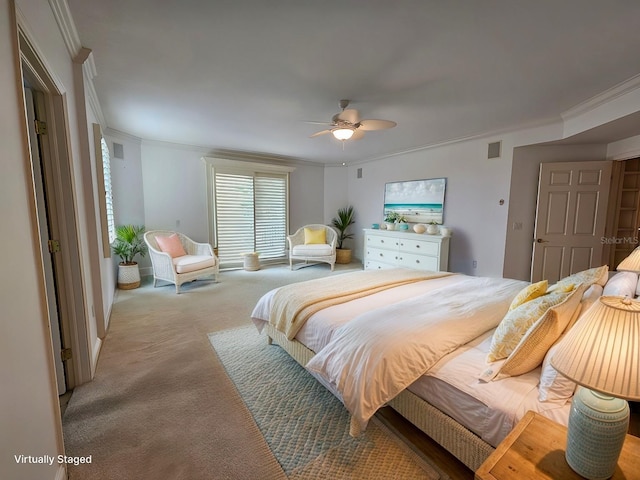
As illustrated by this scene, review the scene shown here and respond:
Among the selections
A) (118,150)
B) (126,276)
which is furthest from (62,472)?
(118,150)

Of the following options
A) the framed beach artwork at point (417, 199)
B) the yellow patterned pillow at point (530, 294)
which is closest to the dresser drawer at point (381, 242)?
the framed beach artwork at point (417, 199)

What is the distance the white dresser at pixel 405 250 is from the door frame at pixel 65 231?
4.42 meters

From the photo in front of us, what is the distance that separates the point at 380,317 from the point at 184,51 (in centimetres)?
238

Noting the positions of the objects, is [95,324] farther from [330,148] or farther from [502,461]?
[330,148]

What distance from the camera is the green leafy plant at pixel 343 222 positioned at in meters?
6.77

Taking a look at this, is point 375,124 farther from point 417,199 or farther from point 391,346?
point 417,199

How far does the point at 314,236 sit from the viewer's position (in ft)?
20.2

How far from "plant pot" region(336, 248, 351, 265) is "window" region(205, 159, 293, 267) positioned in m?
1.26

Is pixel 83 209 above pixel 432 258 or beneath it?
above

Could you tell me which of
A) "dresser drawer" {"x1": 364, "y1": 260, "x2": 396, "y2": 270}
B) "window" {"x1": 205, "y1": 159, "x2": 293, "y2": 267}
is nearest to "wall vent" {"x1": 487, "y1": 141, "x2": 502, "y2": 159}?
"dresser drawer" {"x1": 364, "y1": 260, "x2": 396, "y2": 270}

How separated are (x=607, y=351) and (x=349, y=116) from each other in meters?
2.61

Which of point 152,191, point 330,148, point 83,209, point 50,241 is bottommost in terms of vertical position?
point 50,241

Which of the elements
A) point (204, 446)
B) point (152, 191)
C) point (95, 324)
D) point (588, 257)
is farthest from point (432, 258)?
point (152, 191)

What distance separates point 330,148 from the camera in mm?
5223
